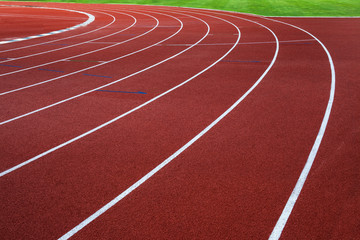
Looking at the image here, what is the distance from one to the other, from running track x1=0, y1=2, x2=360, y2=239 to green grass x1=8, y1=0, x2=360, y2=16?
978 cm

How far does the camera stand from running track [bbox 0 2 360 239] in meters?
3.43

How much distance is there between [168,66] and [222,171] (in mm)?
5310

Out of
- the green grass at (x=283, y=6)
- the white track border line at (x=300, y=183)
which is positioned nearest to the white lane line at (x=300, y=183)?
the white track border line at (x=300, y=183)

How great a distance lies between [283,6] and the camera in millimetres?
21750

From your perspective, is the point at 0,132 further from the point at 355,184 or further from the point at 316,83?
the point at 316,83

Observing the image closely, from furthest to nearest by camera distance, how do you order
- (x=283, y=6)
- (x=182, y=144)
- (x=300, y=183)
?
(x=283, y=6)
(x=182, y=144)
(x=300, y=183)

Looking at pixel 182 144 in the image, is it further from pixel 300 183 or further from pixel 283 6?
pixel 283 6

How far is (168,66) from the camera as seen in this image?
9016 mm

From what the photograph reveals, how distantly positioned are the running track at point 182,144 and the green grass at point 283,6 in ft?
32.1

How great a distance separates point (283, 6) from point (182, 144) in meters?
19.7

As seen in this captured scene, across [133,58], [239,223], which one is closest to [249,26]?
[133,58]

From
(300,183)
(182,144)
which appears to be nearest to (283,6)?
(182,144)

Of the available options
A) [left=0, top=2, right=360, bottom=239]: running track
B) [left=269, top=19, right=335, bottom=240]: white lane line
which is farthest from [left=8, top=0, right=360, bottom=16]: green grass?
[left=269, top=19, right=335, bottom=240]: white lane line

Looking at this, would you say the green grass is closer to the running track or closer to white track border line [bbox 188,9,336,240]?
the running track
